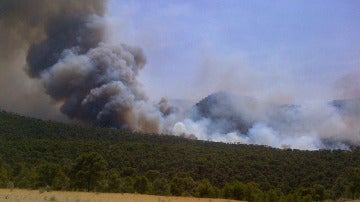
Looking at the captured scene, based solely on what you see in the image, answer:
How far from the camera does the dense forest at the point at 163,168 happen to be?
54.7 meters

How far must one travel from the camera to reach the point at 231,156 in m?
102

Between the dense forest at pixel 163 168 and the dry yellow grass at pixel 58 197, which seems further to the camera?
the dense forest at pixel 163 168

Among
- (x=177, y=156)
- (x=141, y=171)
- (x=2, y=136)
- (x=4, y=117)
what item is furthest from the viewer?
(x=4, y=117)

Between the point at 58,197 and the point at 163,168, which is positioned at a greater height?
the point at 163,168

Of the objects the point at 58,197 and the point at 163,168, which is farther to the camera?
the point at 163,168

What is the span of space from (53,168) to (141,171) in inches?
1160

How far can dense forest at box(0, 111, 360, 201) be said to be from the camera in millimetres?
54747

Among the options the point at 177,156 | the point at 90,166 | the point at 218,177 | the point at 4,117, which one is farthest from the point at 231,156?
the point at 4,117

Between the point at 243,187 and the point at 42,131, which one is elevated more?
the point at 42,131

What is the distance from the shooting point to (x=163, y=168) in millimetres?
87750

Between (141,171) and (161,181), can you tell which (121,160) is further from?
(161,181)

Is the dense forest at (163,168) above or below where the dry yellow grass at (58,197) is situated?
above

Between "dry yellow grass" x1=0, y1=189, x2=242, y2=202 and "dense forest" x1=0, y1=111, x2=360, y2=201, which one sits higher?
"dense forest" x1=0, y1=111, x2=360, y2=201

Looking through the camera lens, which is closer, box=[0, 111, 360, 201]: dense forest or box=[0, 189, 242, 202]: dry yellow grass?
box=[0, 189, 242, 202]: dry yellow grass
